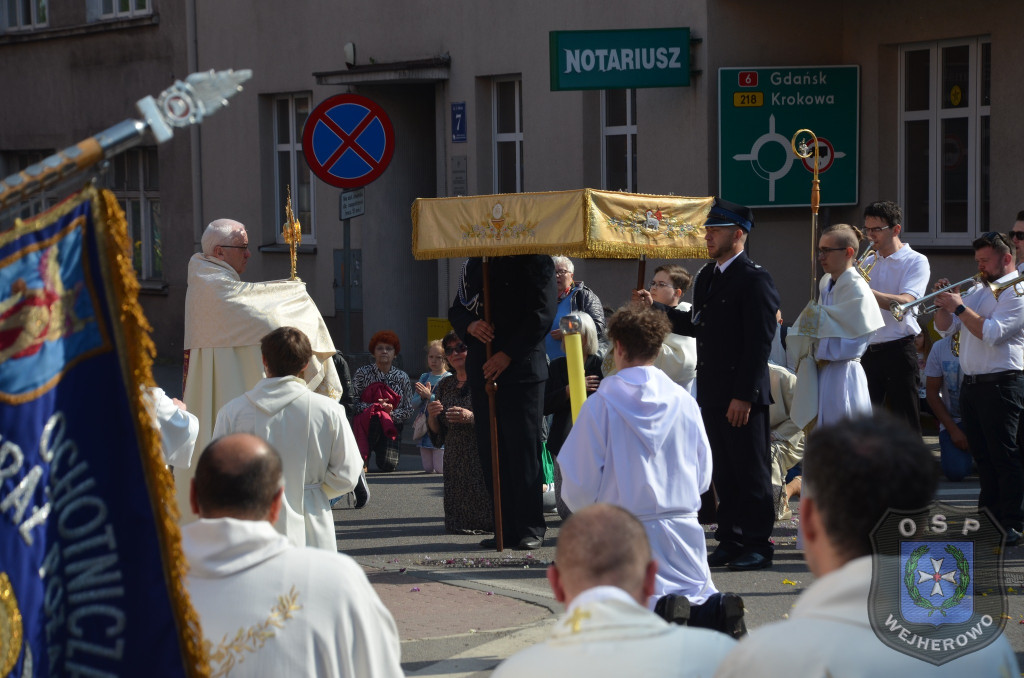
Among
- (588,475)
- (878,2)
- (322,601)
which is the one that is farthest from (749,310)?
(878,2)

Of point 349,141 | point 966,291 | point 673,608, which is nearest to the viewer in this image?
point 673,608

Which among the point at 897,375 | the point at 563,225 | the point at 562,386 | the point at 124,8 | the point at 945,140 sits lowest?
the point at 562,386

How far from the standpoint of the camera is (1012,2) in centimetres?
1298

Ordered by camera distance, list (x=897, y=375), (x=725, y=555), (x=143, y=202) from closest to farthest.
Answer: (x=725, y=555)
(x=897, y=375)
(x=143, y=202)

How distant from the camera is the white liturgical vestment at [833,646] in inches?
89.0

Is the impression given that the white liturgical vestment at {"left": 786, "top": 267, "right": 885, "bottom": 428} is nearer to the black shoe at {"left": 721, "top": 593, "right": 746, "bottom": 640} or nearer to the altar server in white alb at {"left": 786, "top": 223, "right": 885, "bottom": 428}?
the altar server in white alb at {"left": 786, "top": 223, "right": 885, "bottom": 428}

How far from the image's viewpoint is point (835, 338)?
7.95 meters

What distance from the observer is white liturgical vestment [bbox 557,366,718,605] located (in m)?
5.50

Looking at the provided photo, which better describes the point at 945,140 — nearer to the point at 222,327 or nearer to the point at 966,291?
the point at 966,291

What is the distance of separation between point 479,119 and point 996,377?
33.0 feet

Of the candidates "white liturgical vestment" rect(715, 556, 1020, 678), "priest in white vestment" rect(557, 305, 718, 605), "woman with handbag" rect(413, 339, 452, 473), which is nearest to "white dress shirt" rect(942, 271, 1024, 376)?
"priest in white vestment" rect(557, 305, 718, 605)

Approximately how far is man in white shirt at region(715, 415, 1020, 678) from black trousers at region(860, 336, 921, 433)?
6496 mm

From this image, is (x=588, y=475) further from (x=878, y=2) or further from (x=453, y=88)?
(x=453, y=88)

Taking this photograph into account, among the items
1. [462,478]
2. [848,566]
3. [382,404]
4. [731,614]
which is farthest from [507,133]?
[848,566]
